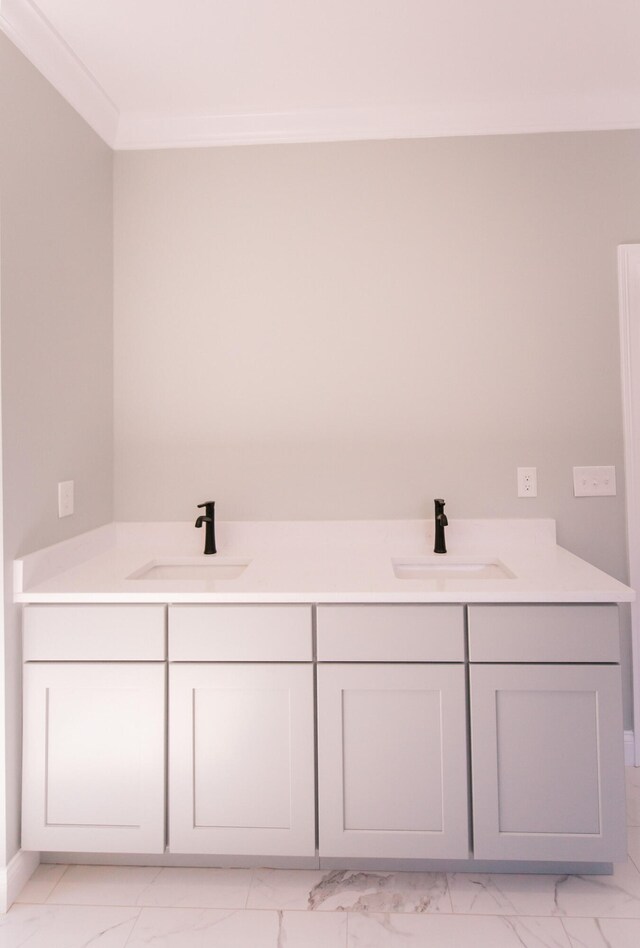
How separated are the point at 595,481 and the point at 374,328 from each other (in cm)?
101

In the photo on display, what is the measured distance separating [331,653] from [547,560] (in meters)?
0.84

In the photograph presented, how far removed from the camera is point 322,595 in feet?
5.62

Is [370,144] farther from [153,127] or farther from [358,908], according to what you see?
[358,908]

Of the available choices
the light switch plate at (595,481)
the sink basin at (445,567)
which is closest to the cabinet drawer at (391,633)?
the sink basin at (445,567)

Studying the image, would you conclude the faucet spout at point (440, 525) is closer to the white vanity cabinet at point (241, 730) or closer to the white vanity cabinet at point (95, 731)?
the white vanity cabinet at point (241, 730)

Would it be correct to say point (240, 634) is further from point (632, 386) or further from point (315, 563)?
point (632, 386)

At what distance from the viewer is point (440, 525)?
7.11 ft

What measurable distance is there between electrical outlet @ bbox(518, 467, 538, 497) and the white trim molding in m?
0.34

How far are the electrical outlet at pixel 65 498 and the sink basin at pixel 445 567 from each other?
1120 millimetres

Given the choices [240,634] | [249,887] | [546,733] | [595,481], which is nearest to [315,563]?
[240,634]

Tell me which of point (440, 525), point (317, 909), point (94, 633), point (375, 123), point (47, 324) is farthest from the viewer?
point (375, 123)

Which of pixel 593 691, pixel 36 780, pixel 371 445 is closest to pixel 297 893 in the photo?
pixel 36 780

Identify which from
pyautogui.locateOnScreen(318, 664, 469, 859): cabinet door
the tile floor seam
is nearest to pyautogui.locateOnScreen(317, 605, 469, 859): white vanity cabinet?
pyautogui.locateOnScreen(318, 664, 469, 859): cabinet door

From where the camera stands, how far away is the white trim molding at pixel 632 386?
2.26 m
